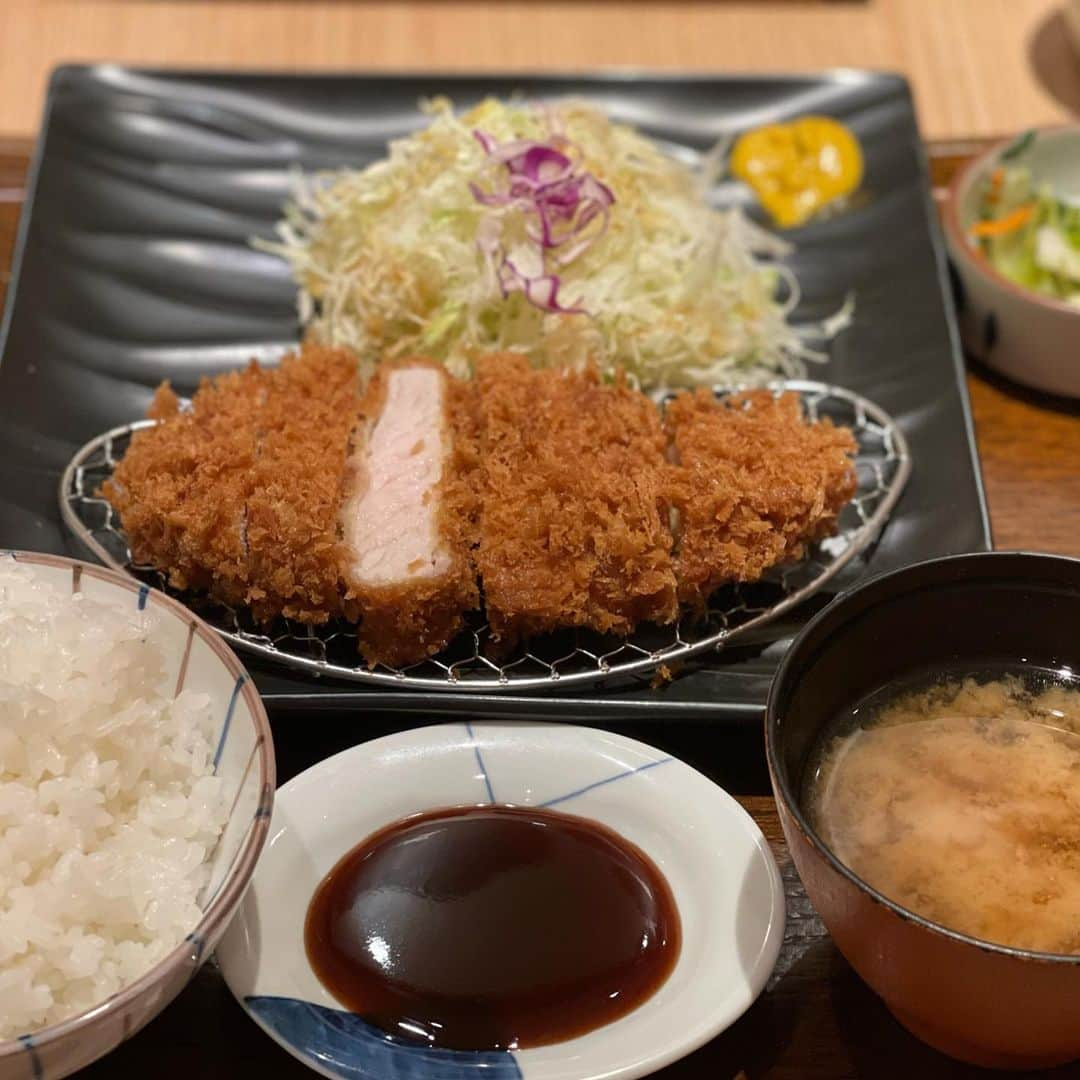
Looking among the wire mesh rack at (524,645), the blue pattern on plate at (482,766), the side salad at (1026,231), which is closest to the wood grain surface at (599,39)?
the side salad at (1026,231)

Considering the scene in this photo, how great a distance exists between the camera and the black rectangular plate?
283cm

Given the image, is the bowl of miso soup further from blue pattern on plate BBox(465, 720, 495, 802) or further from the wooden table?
blue pattern on plate BBox(465, 720, 495, 802)

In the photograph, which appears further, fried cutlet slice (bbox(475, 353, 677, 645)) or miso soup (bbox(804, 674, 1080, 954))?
fried cutlet slice (bbox(475, 353, 677, 645))

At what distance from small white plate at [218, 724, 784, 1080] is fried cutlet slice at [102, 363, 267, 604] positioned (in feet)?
1.89

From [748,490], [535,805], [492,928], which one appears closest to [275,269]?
[748,490]

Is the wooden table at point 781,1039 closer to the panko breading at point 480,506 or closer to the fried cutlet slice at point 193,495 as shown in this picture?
the panko breading at point 480,506

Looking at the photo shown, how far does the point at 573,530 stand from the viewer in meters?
2.58

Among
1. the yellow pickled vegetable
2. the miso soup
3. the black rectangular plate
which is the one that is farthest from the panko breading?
the yellow pickled vegetable

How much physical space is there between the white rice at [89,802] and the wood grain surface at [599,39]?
3.17 metres

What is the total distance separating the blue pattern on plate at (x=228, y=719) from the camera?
2027 mm

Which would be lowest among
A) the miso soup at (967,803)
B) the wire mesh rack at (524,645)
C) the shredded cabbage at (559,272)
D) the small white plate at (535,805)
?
the small white plate at (535,805)

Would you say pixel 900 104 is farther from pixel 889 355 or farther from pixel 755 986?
pixel 755 986

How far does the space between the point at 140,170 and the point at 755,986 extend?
309 cm

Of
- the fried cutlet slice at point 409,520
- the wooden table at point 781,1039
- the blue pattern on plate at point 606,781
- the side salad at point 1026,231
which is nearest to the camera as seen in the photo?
the wooden table at point 781,1039
